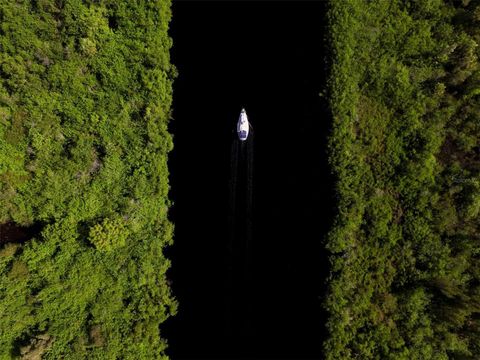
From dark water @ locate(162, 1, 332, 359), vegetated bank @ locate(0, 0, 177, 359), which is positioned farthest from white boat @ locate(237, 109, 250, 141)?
vegetated bank @ locate(0, 0, 177, 359)

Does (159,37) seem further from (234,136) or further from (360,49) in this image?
(360,49)

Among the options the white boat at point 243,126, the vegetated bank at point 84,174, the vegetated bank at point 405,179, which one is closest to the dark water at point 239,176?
the white boat at point 243,126

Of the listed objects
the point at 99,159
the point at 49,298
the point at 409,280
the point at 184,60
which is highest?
the point at 184,60

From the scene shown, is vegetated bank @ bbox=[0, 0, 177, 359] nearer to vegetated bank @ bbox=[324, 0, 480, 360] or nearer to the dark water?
the dark water

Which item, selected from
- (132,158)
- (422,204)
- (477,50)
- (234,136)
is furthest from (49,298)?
(477,50)

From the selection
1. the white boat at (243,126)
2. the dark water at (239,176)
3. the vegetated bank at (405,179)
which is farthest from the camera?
the white boat at (243,126)

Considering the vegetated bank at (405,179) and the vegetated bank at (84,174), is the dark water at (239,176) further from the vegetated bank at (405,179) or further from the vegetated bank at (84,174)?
the vegetated bank at (405,179)
